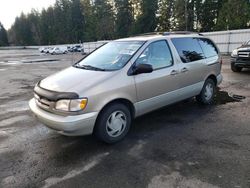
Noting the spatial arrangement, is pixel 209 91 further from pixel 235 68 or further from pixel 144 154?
pixel 235 68

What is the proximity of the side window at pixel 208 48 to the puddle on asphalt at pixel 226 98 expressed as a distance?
1.24 metres

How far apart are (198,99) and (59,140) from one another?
3.52 meters

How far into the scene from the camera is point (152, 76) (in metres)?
4.29

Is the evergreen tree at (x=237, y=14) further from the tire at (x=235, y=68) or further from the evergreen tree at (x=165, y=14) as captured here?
the tire at (x=235, y=68)

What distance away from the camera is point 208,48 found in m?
5.81

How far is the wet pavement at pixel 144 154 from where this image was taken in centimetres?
299

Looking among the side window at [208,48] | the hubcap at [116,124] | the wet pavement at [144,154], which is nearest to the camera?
the wet pavement at [144,154]

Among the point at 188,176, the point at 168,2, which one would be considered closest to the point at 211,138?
the point at 188,176

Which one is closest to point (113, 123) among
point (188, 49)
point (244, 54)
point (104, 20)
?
point (188, 49)

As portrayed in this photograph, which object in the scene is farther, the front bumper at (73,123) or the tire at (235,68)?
the tire at (235,68)

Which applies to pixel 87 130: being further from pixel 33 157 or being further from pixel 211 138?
pixel 211 138

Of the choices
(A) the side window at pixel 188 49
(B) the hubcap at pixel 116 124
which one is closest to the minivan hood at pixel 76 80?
(B) the hubcap at pixel 116 124

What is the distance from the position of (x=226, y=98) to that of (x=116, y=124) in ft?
12.8

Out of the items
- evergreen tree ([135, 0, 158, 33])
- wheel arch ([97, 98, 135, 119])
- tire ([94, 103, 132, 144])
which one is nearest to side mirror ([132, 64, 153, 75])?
wheel arch ([97, 98, 135, 119])
